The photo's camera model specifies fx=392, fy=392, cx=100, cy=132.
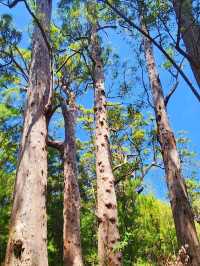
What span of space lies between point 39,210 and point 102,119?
4.60m

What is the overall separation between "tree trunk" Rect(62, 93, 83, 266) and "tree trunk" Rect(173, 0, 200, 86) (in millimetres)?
5557

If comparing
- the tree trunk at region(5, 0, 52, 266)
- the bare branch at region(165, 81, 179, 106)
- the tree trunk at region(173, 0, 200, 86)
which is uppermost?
the bare branch at region(165, 81, 179, 106)

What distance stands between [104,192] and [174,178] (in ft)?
4.39

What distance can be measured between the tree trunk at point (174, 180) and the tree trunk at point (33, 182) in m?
2.76

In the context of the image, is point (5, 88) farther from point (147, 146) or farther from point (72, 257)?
A: point (72, 257)

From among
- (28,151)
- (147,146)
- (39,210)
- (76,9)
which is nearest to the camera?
(39,210)

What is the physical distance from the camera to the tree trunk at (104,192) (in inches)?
256

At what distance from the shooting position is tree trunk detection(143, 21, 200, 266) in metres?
6.44

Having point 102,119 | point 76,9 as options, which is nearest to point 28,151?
point 102,119

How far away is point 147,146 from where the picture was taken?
15.4 meters

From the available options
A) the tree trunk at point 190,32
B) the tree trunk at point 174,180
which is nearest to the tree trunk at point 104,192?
the tree trunk at point 174,180

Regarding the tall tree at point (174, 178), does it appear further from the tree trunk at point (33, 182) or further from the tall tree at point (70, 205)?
the tall tree at point (70, 205)

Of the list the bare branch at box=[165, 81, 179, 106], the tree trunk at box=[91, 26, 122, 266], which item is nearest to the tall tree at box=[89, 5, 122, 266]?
the tree trunk at box=[91, 26, 122, 266]

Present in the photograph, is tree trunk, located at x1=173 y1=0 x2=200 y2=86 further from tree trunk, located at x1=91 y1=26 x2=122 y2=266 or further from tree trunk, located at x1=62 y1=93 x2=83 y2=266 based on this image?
tree trunk, located at x1=62 y1=93 x2=83 y2=266
